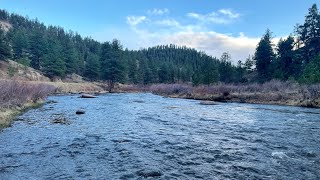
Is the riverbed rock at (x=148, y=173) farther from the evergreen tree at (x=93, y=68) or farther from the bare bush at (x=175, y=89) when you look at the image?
the evergreen tree at (x=93, y=68)

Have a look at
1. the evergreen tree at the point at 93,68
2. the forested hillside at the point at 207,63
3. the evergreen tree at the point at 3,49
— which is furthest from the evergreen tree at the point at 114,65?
the evergreen tree at the point at 3,49

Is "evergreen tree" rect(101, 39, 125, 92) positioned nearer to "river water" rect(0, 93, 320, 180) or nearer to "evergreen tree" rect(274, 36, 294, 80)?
"evergreen tree" rect(274, 36, 294, 80)

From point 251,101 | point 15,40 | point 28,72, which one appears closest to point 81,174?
point 251,101

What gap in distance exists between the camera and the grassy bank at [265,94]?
39750mm

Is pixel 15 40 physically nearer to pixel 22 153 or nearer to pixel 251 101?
pixel 251 101

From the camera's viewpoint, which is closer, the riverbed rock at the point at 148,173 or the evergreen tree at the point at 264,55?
the riverbed rock at the point at 148,173

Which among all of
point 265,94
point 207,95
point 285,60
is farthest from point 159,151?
point 285,60

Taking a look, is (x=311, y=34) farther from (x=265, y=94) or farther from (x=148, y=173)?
(x=148, y=173)

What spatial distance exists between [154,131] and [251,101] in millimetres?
29882

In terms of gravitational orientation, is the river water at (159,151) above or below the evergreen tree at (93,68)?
below

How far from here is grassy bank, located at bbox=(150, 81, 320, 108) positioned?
3975 centimetres

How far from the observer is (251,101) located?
45.8 m

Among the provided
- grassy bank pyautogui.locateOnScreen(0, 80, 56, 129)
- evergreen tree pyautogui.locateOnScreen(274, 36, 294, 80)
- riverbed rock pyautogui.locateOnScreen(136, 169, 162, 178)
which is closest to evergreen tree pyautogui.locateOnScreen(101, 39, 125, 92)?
evergreen tree pyautogui.locateOnScreen(274, 36, 294, 80)

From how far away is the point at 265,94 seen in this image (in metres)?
46.2
